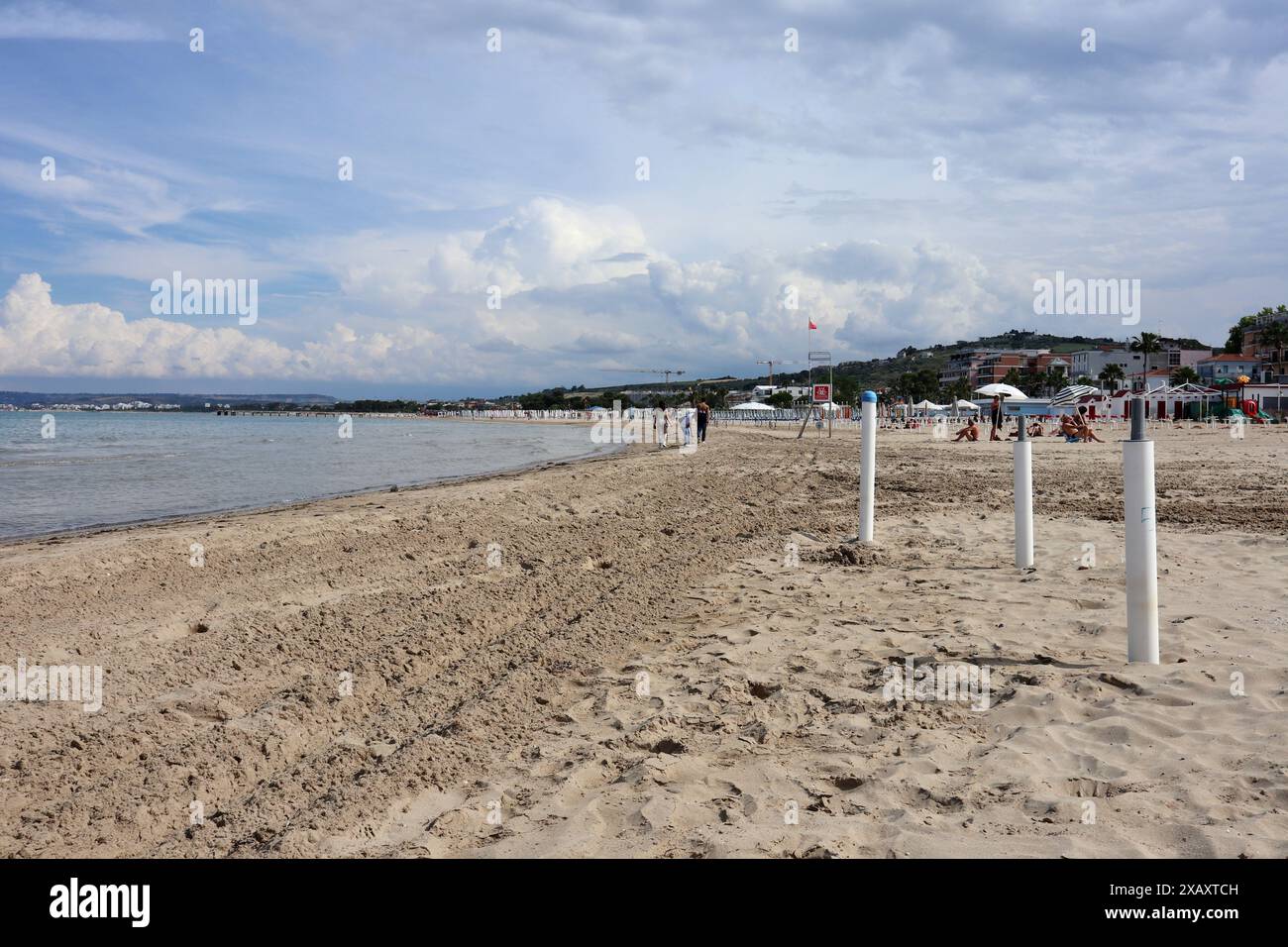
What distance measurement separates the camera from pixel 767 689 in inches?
163

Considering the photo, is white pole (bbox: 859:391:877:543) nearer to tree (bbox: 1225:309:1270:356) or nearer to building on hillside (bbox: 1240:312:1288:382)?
building on hillside (bbox: 1240:312:1288:382)

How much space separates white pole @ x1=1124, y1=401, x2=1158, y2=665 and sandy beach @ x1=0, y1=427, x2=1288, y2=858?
182 mm

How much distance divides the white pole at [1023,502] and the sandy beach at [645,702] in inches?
8.5

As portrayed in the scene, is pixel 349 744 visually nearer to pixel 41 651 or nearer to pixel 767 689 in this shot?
pixel 767 689

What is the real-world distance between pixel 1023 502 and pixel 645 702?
13.6 ft

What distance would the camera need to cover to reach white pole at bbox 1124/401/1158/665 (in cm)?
414

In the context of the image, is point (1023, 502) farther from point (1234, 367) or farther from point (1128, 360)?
point (1128, 360)

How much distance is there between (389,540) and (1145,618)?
23.5 feet

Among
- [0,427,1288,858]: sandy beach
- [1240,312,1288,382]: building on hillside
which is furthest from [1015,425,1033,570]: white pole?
[1240,312,1288,382]: building on hillside

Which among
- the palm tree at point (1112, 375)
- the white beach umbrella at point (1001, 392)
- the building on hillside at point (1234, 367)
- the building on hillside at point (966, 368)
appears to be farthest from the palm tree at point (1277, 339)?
the white beach umbrella at point (1001, 392)

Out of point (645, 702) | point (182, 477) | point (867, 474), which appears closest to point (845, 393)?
point (182, 477)

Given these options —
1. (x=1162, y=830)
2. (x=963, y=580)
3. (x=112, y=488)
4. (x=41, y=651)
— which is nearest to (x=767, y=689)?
(x=1162, y=830)

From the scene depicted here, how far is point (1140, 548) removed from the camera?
4156 mm

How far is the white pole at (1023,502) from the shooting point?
646cm
